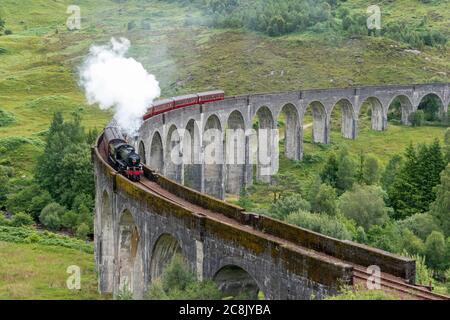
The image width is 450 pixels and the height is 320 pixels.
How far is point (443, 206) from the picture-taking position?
48906 millimetres

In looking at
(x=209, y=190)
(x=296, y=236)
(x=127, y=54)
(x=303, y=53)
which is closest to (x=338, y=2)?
(x=303, y=53)

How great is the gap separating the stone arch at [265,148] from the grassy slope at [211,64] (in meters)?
2.92

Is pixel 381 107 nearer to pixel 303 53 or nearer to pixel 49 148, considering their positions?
pixel 303 53

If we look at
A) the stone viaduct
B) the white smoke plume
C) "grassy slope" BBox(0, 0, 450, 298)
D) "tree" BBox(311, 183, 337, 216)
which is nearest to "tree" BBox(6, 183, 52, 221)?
the white smoke plume

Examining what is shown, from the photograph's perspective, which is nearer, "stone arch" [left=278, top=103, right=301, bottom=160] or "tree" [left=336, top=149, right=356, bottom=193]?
"tree" [left=336, top=149, right=356, bottom=193]

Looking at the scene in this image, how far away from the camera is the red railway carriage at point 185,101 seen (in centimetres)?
6479

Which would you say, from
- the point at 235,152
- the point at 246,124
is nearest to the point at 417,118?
the point at 246,124

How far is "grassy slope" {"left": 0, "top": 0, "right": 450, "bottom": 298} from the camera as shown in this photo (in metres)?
91.2

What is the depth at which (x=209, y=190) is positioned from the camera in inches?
2621

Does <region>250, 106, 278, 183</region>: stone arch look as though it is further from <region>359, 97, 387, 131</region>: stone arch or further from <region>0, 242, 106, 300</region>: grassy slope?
<region>0, 242, 106, 300</region>: grassy slope

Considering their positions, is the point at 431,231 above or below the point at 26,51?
below

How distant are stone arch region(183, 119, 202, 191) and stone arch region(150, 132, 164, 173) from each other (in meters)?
5.51

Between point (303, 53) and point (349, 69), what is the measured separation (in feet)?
28.3

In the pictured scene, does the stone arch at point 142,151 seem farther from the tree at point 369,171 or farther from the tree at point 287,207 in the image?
the tree at point 369,171
